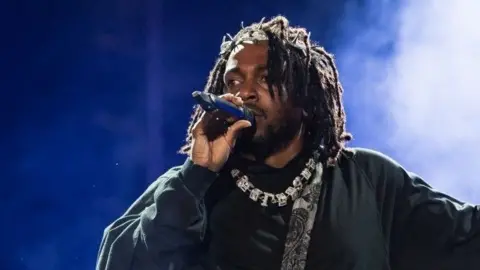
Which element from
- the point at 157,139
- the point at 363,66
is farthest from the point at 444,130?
the point at 157,139

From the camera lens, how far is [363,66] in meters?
2.13

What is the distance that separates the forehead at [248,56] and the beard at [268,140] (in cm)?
10

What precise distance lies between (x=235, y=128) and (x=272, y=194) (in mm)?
151

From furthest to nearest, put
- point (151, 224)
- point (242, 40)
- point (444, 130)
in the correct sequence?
point (444, 130) → point (242, 40) → point (151, 224)

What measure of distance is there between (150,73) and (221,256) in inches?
38.2

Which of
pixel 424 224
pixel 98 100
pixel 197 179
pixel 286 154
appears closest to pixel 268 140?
pixel 286 154

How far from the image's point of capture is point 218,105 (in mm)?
1098

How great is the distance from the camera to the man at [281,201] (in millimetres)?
1174

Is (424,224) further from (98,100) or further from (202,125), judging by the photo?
(98,100)

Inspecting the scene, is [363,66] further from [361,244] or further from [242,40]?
[361,244]

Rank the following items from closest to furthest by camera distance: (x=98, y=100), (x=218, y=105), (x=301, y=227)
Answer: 1. (x=218, y=105)
2. (x=301, y=227)
3. (x=98, y=100)

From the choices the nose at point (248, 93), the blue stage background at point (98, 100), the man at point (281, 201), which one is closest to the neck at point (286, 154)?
the man at point (281, 201)

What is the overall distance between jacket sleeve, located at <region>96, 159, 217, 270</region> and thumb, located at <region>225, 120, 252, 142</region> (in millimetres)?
58

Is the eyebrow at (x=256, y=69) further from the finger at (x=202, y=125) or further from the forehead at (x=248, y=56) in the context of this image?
the finger at (x=202, y=125)
